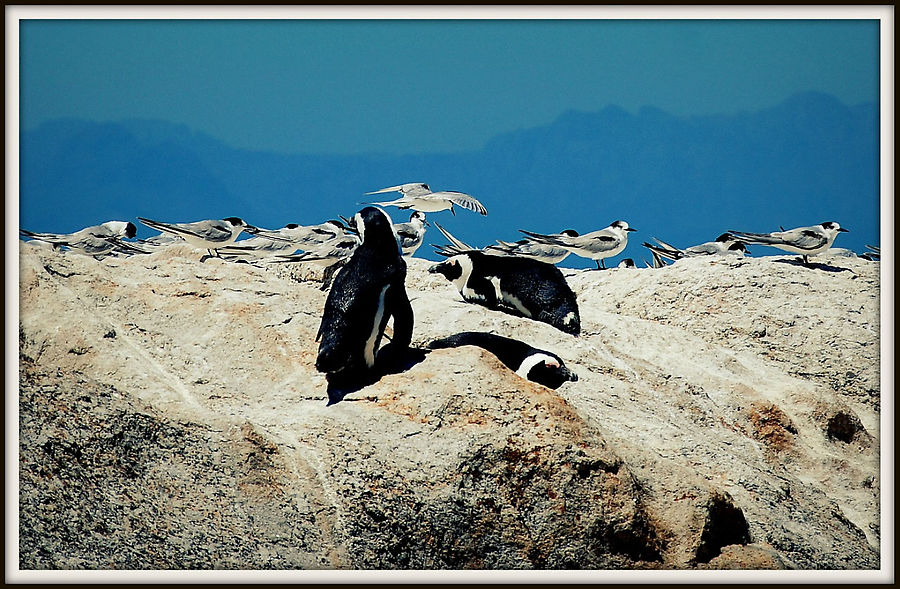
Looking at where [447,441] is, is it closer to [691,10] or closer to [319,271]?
[691,10]

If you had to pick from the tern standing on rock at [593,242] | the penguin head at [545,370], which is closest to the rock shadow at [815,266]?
the tern standing on rock at [593,242]

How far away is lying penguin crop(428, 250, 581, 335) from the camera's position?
884 centimetres

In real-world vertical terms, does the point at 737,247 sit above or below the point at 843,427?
above

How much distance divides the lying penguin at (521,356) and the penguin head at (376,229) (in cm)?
81

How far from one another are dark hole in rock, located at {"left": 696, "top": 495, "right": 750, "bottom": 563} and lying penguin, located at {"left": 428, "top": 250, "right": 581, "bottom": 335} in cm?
334

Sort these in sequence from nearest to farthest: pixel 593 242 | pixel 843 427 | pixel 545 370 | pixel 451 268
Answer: pixel 545 370
pixel 843 427
pixel 451 268
pixel 593 242

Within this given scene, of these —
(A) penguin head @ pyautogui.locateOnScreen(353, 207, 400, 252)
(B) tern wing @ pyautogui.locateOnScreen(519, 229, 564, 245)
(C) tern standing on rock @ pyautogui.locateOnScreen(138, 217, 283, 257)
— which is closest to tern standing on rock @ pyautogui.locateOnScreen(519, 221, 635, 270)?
(B) tern wing @ pyautogui.locateOnScreen(519, 229, 564, 245)

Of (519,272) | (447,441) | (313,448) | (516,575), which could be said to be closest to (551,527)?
(516,575)

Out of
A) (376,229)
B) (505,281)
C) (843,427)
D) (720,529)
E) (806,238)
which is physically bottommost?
(720,529)

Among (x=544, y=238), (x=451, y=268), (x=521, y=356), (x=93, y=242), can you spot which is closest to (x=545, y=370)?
(x=521, y=356)

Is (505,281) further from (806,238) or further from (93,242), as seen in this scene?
(93,242)

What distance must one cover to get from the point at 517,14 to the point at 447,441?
9.02 ft

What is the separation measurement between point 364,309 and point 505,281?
3.22m

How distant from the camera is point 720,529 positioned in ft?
18.1
